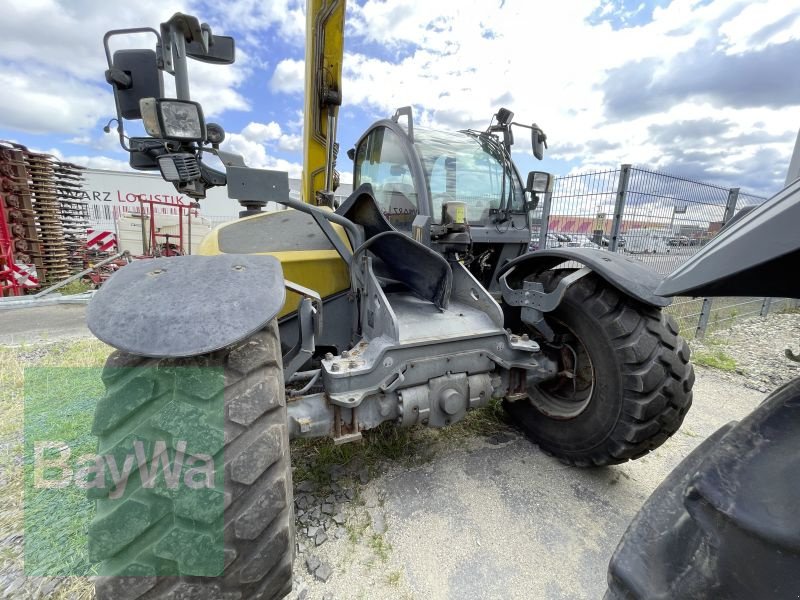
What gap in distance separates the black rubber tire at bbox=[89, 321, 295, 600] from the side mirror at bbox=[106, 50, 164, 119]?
4.27 ft

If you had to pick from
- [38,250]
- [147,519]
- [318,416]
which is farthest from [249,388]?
[38,250]

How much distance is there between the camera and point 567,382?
2.52 metres

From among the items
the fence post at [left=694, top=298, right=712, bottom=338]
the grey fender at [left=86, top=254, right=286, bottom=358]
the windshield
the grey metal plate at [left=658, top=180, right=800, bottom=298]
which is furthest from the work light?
the fence post at [left=694, top=298, right=712, bottom=338]

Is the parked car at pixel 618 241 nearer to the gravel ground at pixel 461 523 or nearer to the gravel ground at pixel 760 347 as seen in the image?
the gravel ground at pixel 760 347

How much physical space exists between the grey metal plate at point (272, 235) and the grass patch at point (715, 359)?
466 cm

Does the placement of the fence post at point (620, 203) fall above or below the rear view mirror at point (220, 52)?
below

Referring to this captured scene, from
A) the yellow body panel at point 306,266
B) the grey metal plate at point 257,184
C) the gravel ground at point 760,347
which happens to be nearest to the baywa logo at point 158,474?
the grey metal plate at point 257,184

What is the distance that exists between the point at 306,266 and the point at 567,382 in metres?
1.79

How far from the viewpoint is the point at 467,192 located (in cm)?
278

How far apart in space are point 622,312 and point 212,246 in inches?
90.1

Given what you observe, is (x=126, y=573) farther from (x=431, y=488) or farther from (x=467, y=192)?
(x=467, y=192)

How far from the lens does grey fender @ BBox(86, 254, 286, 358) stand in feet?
3.52

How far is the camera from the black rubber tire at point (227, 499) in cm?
106

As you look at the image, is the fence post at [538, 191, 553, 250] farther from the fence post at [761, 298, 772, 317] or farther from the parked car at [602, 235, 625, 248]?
the fence post at [761, 298, 772, 317]
